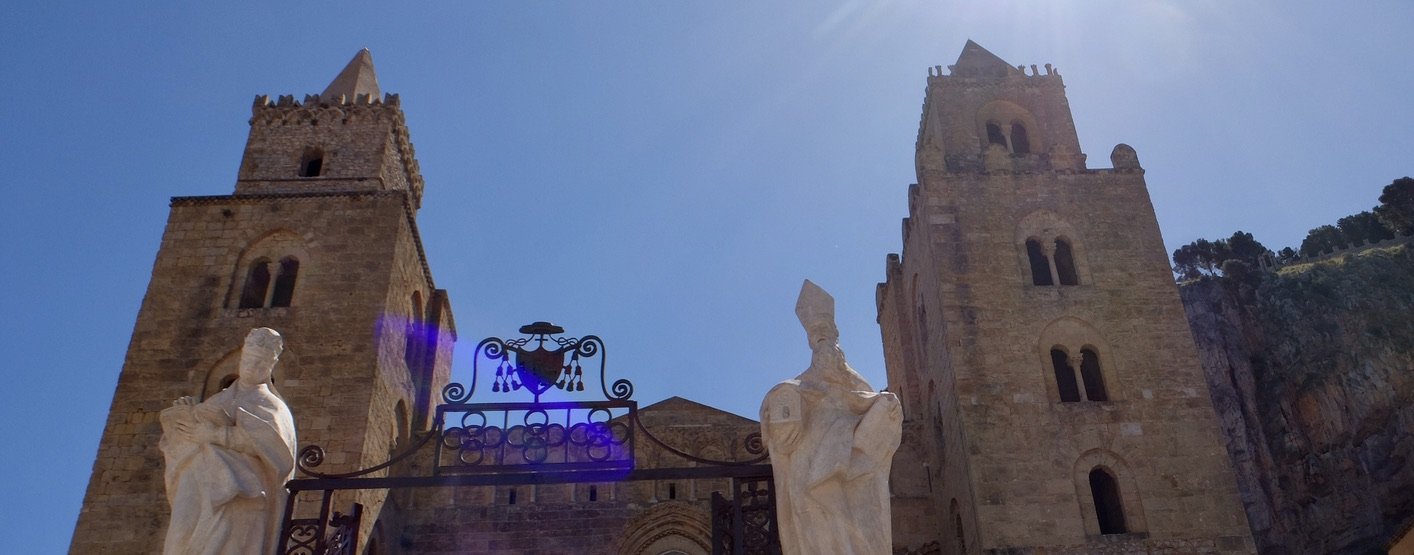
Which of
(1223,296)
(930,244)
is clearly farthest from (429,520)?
(1223,296)

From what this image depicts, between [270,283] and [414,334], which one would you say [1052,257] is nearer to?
[414,334]

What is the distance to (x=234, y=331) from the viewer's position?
17.9m

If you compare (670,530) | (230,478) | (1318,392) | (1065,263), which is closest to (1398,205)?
(1318,392)

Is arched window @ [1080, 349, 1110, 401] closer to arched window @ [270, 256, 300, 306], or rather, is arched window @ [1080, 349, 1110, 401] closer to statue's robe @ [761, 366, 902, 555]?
arched window @ [270, 256, 300, 306]

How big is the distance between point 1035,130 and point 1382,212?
48.4 metres

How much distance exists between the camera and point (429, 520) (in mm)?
18172

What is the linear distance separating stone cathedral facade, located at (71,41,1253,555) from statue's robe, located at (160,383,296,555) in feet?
33.8

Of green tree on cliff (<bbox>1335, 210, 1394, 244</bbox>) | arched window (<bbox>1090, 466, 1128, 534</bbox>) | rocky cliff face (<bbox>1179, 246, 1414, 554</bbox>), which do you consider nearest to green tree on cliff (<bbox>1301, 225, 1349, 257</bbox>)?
green tree on cliff (<bbox>1335, 210, 1394, 244</bbox>)

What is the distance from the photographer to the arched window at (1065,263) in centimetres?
2036

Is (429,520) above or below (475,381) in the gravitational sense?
above

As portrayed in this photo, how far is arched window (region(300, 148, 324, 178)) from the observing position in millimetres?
21562

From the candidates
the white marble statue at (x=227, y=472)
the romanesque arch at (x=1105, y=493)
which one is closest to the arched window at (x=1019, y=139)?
the romanesque arch at (x=1105, y=493)

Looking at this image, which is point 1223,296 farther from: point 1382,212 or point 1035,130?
point 1035,130

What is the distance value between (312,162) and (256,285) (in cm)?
361
